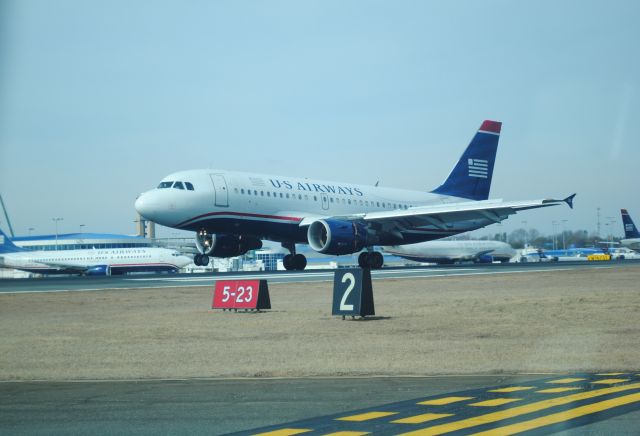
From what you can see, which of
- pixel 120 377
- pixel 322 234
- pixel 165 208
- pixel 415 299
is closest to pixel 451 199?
pixel 322 234

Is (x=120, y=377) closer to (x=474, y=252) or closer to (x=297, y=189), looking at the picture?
(x=297, y=189)

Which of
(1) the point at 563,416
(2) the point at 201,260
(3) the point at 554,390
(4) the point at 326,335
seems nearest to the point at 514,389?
(3) the point at 554,390

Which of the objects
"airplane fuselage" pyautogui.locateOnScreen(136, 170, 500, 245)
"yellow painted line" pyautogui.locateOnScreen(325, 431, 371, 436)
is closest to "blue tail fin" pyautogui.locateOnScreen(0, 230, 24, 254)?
"airplane fuselage" pyautogui.locateOnScreen(136, 170, 500, 245)

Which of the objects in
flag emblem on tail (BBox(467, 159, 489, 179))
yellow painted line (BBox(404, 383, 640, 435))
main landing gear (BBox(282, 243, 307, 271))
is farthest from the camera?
flag emblem on tail (BBox(467, 159, 489, 179))

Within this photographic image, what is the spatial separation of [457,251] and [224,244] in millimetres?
54384

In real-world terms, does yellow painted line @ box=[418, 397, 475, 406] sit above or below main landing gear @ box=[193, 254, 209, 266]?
below

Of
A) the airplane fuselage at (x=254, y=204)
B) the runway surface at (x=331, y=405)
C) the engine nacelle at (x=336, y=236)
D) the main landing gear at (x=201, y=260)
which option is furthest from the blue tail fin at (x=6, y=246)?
the runway surface at (x=331, y=405)

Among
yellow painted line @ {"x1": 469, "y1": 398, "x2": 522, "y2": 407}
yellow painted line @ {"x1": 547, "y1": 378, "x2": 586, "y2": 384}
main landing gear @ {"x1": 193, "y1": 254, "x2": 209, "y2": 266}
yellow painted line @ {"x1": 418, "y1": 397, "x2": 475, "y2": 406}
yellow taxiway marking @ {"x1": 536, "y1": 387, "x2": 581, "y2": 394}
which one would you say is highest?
main landing gear @ {"x1": 193, "y1": 254, "x2": 209, "y2": 266}

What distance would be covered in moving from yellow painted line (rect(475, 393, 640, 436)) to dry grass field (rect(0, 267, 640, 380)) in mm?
3072

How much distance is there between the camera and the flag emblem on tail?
60.8 m

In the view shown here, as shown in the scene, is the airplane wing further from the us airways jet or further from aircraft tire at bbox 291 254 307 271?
aircraft tire at bbox 291 254 307 271

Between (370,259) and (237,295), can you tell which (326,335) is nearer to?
(237,295)

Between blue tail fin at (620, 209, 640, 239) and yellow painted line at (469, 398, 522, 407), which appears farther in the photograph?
blue tail fin at (620, 209, 640, 239)

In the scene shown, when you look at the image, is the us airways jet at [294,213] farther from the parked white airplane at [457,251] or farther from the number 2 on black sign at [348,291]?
the parked white airplane at [457,251]
